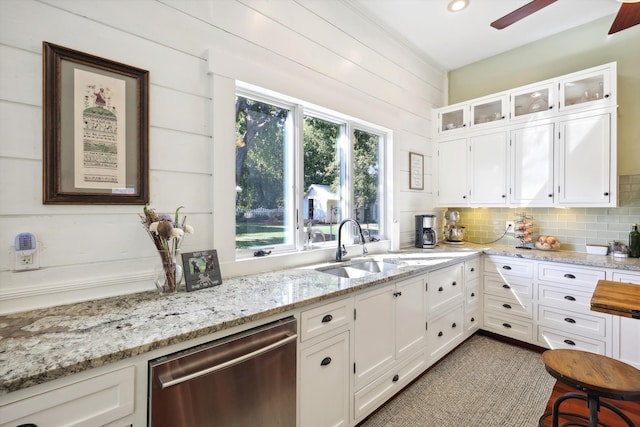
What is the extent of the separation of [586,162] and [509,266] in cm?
116

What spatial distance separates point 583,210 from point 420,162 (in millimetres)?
1665

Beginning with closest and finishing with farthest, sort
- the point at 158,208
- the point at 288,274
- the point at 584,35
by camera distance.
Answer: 1. the point at 158,208
2. the point at 288,274
3. the point at 584,35

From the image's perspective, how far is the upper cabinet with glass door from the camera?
259cm

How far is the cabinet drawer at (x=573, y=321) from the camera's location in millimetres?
2486

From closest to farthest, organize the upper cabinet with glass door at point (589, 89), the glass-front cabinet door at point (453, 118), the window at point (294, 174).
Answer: the window at point (294, 174) → the upper cabinet with glass door at point (589, 89) → the glass-front cabinet door at point (453, 118)

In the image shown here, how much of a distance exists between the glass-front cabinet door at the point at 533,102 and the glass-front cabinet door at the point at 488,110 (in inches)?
3.8

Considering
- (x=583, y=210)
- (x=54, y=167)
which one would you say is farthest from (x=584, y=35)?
(x=54, y=167)

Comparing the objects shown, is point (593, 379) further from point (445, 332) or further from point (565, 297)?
point (565, 297)

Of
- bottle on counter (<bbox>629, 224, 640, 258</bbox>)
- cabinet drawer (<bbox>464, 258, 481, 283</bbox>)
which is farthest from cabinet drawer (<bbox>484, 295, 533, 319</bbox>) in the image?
bottle on counter (<bbox>629, 224, 640, 258</bbox>)

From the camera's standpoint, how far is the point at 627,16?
206cm

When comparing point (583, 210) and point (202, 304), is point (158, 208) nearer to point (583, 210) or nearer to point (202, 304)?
point (202, 304)

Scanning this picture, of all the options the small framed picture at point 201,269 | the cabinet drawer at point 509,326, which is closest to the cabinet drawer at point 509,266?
the cabinet drawer at point 509,326

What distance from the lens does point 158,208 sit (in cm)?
163

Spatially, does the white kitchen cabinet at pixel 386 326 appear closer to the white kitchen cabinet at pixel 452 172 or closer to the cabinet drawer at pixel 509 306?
the cabinet drawer at pixel 509 306
